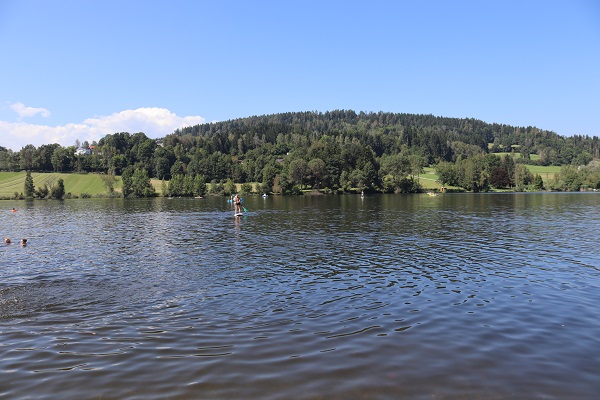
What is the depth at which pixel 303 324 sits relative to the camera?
15.9 meters

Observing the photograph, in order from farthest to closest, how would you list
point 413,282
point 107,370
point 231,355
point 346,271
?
point 346,271, point 413,282, point 231,355, point 107,370

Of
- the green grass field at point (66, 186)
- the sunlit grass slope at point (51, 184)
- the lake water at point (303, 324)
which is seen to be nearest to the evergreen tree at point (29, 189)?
the green grass field at point (66, 186)

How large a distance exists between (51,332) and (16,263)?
17900 millimetres

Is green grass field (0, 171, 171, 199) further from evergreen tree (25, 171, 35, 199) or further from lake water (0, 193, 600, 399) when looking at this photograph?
lake water (0, 193, 600, 399)

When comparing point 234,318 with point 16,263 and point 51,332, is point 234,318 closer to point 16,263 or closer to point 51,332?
point 51,332

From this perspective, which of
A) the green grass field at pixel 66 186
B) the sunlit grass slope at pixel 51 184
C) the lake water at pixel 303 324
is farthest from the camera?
the sunlit grass slope at pixel 51 184

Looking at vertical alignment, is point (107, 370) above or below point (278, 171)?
below

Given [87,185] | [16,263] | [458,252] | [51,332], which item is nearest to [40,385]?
[51,332]

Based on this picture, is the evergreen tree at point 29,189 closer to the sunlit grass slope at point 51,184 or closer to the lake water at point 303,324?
the sunlit grass slope at point 51,184

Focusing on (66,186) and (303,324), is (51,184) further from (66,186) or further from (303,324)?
(303,324)

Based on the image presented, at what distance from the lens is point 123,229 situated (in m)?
53.4

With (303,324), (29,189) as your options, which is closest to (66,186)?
(29,189)

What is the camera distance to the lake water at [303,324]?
11.1m

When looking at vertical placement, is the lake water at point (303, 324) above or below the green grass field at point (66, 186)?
below
